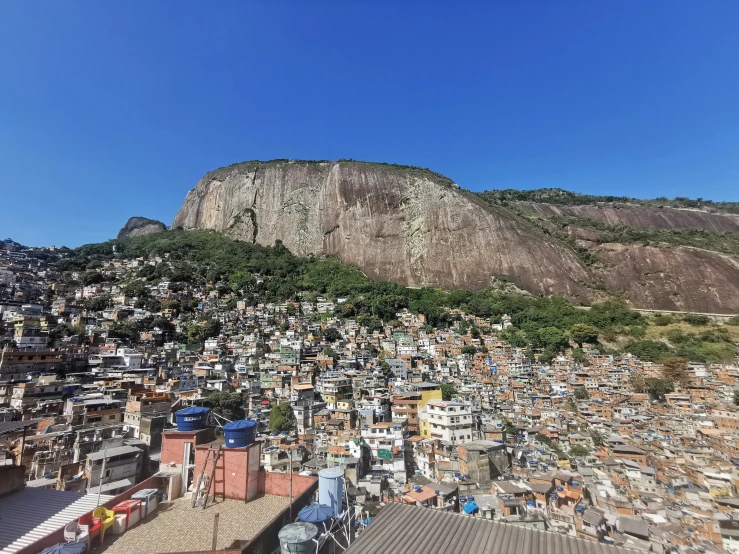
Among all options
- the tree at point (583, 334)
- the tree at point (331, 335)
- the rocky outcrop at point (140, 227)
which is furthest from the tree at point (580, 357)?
the rocky outcrop at point (140, 227)

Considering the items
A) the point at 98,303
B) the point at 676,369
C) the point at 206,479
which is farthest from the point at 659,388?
the point at 98,303

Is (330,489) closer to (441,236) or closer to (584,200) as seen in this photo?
(441,236)

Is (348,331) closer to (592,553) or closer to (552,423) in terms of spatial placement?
(552,423)

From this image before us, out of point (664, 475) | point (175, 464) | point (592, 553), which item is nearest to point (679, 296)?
point (664, 475)

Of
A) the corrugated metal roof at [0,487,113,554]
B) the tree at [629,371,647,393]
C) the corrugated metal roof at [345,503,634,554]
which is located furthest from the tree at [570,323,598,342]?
the corrugated metal roof at [0,487,113,554]

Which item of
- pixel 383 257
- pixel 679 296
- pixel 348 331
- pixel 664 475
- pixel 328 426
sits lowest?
pixel 664 475

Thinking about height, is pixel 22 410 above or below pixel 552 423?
above

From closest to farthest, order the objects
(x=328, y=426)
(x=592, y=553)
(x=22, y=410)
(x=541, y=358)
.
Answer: (x=592, y=553) → (x=22, y=410) → (x=328, y=426) → (x=541, y=358)

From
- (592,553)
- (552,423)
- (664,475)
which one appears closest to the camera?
(592,553)
